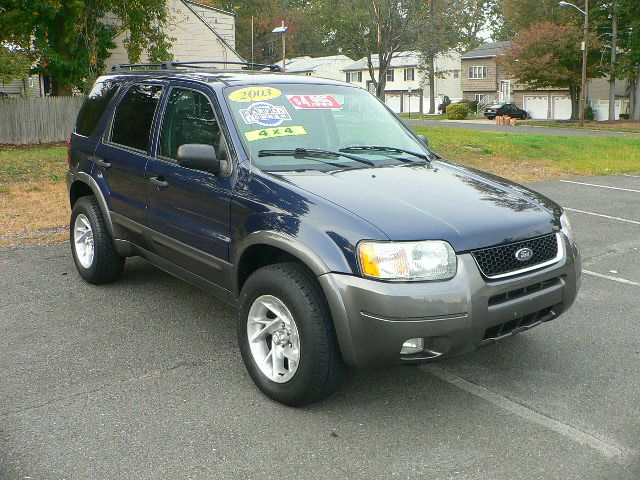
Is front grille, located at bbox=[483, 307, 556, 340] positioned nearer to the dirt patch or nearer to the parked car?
the dirt patch

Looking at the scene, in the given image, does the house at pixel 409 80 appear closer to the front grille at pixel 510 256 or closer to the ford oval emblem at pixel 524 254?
the front grille at pixel 510 256

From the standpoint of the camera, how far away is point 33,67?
73.8 feet

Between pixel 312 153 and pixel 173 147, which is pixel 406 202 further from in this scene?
pixel 173 147

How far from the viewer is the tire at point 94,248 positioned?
5.84 meters

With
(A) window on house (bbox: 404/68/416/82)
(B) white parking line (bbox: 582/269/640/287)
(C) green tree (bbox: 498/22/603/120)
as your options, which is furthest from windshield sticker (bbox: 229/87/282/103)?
(A) window on house (bbox: 404/68/416/82)

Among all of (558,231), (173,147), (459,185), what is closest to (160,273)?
(173,147)

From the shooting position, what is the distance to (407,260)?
138 inches

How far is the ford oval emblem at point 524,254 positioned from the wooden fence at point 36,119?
19246 millimetres

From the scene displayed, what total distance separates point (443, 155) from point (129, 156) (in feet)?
39.3

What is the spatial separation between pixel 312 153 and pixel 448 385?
1676 millimetres

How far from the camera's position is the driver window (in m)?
4.63

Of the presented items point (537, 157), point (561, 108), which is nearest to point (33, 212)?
point (537, 157)

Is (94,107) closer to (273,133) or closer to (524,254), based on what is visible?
(273,133)

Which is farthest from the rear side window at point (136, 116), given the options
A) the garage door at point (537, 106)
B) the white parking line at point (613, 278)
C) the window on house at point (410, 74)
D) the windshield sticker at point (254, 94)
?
the window on house at point (410, 74)
